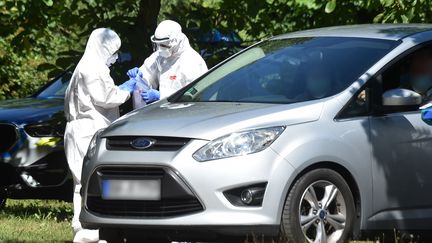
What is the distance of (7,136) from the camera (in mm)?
12633

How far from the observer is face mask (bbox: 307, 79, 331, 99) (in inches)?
326

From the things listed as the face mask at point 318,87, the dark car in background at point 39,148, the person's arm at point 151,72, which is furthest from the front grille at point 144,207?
the dark car in background at point 39,148

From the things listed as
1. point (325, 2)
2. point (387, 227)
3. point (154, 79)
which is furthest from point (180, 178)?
point (325, 2)

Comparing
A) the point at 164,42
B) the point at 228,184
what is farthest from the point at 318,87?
the point at 164,42

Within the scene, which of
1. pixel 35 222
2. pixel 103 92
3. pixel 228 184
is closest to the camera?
pixel 228 184

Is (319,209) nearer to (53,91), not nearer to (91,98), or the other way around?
(91,98)

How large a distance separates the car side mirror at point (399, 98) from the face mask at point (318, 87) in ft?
1.30

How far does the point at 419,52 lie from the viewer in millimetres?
8672

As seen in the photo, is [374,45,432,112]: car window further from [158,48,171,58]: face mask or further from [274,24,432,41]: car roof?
[158,48,171,58]: face mask

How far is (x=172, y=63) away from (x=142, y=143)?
227 centimetres

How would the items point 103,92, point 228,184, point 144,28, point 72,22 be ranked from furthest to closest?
point 72,22, point 144,28, point 103,92, point 228,184

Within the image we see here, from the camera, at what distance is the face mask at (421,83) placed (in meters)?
8.73

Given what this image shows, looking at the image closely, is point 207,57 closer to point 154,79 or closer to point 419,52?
point 154,79

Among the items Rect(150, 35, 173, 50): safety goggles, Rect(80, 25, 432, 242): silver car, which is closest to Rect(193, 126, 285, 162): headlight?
Rect(80, 25, 432, 242): silver car
